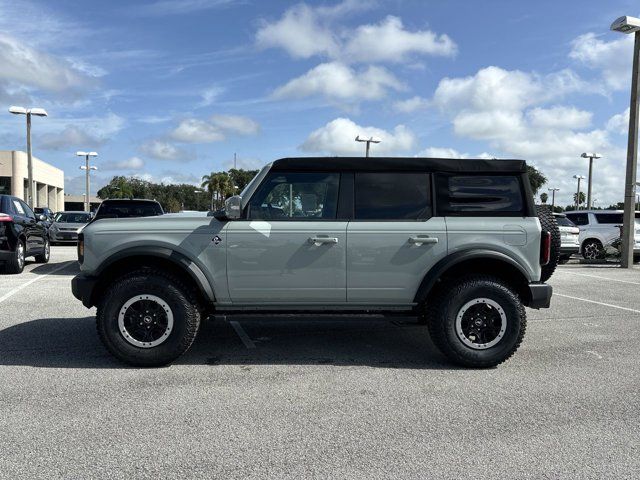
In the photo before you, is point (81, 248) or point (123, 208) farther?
point (123, 208)

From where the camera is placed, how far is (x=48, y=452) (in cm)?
327

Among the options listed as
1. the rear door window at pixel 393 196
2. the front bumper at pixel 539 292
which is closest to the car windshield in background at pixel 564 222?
the front bumper at pixel 539 292

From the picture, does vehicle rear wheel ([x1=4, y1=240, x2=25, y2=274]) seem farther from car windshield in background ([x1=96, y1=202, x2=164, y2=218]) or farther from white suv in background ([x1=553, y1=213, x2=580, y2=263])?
white suv in background ([x1=553, y1=213, x2=580, y2=263])

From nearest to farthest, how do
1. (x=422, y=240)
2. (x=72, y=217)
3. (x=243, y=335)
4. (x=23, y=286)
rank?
(x=422, y=240), (x=243, y=335), (x=23, y=286), (x=72, y=217)

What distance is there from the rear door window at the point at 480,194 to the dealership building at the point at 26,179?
4004 centimetres

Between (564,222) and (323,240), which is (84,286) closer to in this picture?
(323,240)

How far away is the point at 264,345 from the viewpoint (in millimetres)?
5809

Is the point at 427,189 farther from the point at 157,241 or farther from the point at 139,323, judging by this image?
the point at 139,323

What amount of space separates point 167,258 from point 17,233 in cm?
813

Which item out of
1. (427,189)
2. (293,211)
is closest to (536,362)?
(427,189)

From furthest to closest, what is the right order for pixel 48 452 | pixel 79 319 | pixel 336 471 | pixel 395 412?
1. pixel 79 319
2. pixel 395 412
3. pixel 48 452
4. pixel 336 471

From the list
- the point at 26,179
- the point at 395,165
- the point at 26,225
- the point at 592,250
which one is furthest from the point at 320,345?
the point at 26,179

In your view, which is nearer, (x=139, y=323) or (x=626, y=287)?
(x=139, y=323)

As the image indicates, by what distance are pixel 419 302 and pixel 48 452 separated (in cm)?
313
